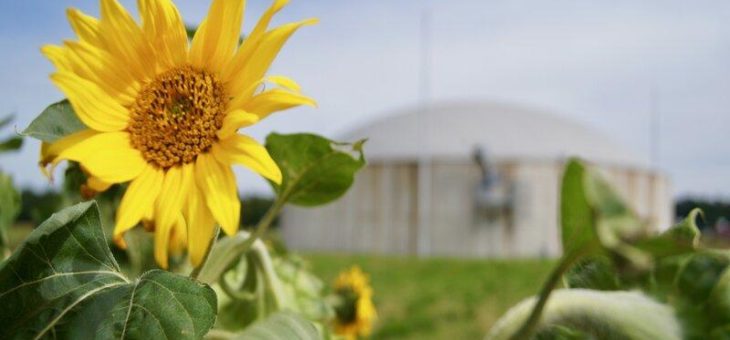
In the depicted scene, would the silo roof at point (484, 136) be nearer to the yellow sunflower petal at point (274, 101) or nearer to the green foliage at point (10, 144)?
the green foliage at point (10, 144)

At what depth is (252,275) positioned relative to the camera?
503mm

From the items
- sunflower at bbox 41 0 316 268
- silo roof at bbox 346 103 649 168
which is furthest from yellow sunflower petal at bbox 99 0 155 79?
silo roof at bbox 346 103 649 168

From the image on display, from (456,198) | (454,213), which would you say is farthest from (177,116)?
(454,213)

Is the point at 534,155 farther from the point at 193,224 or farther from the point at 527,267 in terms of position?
the point at 193,224

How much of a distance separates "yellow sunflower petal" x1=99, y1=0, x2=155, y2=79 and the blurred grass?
425 cm

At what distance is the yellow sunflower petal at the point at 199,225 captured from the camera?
0.33 metres

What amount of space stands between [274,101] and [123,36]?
80 millimetres

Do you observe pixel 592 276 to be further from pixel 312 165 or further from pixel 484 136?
pixel 484 136

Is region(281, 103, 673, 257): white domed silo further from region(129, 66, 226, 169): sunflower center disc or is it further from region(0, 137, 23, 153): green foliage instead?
region(129, 66, 226, 169): sunflower center disc

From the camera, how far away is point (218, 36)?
36cm

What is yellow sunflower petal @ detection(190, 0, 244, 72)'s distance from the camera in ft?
1.14

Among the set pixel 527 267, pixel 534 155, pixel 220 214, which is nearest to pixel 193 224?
pixel 220 214

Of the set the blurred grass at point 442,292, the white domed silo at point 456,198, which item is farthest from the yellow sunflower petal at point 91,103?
the white domed silo at point 456,198

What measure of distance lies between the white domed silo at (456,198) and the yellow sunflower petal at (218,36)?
12301mm
